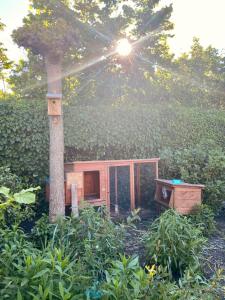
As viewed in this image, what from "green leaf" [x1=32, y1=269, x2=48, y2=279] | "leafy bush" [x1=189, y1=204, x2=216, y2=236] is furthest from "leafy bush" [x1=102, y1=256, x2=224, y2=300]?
"leafy bush" [x1=189, y1=204, x2=216, y2=236]

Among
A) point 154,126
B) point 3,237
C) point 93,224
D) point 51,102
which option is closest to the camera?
point 3,237

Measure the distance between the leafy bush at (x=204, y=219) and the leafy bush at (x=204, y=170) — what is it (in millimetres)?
567

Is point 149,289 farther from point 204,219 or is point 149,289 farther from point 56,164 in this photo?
point 204,219

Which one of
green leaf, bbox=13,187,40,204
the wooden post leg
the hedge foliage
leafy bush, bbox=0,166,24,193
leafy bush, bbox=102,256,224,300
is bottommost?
leafy bush, bbox=102,256,224,300

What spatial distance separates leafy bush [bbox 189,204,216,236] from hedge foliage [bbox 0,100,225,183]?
189cm

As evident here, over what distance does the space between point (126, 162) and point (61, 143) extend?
1418 mm

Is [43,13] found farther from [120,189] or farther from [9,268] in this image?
[9,268]

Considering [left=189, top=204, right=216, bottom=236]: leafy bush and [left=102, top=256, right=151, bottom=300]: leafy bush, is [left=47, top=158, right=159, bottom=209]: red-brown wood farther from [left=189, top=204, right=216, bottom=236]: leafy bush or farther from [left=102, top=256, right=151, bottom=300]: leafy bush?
[left=102, top=256, right=151, bottom=300]: leafy bush

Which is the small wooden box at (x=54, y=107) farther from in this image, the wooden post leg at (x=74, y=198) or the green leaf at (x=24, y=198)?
the green leaf at (x=24, y=198)

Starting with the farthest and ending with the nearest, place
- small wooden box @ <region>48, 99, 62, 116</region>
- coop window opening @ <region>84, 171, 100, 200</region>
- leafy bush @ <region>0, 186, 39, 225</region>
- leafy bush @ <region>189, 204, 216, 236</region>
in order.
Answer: coop window opening @ <region>84, 171, 100, 200</region> < leafy bush @ <region>189, 204, 216, 236</region> < small wooden box @ <region>48, 99, 62, 116</region> < leafy bush @ <region>0, 186, 39, 225</region>

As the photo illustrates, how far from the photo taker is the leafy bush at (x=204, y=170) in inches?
186

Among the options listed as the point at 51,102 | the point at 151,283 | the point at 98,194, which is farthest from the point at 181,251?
the point at 51,102

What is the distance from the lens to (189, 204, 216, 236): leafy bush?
13.1 ft

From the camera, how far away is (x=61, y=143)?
12.3 feet
